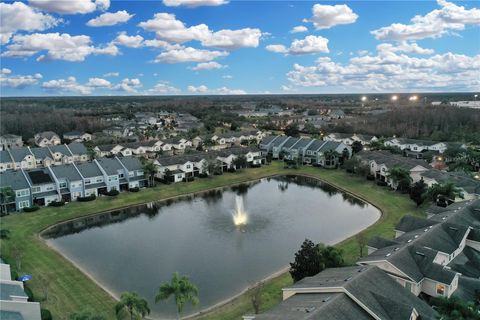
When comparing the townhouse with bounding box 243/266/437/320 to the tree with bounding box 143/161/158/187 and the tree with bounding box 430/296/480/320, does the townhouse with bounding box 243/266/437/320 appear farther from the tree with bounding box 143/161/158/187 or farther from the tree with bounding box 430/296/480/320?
the tree with bounding box 143/161/158/187

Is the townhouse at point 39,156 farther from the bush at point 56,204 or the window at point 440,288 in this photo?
the window at point 440,288

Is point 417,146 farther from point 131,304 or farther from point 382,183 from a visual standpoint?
A: point 131,304

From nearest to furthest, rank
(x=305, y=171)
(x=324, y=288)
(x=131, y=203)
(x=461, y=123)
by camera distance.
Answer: (x=324, y=288) → (x=131, y=203) → (x=305, y=171) → (x=461, y=123)

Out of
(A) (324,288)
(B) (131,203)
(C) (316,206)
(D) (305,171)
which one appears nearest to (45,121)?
(B) (131,203)

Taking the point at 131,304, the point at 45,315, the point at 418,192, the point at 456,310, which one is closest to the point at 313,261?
the point at 456,310

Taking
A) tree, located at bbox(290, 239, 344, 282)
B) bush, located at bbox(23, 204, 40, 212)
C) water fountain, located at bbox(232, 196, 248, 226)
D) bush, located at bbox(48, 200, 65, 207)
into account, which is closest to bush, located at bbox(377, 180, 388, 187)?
water fountain, located at bbox(232, 196, 248, 226)

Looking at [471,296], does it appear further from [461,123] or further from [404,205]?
[461,123]
